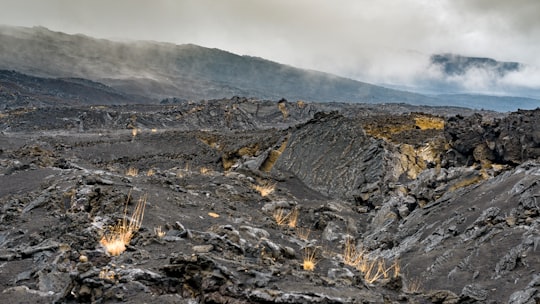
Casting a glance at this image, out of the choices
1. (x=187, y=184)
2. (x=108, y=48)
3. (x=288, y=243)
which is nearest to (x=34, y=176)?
(x=187, y=184)

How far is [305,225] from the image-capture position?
13.0m

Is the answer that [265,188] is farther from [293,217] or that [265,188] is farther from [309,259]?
[309,259]

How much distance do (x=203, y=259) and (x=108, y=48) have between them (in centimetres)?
20617

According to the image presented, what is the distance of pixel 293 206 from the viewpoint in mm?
14172

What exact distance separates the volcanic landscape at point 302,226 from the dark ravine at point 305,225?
32 mm

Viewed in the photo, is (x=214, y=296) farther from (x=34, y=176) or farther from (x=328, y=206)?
(x=34, y=176)

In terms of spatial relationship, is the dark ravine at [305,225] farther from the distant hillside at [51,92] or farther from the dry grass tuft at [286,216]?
the distant hillside at [51,92]

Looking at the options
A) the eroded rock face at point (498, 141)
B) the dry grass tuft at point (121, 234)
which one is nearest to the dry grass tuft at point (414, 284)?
the dry grass tuft at point (121, 234)

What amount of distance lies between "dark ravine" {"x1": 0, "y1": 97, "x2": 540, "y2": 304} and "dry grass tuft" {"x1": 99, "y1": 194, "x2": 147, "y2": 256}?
0.45 ft

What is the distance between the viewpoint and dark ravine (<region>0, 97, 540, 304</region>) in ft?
16.5

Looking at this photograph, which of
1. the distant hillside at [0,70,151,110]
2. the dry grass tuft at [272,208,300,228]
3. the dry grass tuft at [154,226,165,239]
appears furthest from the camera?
the distant hillside at [0,70,151,110]

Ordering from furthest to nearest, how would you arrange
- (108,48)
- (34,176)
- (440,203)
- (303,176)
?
1. (108,48)
2. (303,176)
3. (34,176)
4. (440,203)

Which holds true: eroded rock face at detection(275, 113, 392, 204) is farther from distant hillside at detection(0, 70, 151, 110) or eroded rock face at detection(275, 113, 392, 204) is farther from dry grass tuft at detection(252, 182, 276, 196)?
distant hillside at detection(0, 70, 151, 110)

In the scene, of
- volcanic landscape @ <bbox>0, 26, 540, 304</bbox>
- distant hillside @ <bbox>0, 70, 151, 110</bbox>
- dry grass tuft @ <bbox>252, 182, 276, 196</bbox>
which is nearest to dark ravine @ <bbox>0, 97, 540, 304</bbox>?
volcanic landscape @ <bbox>0, 26, 540, 304</bbox>
